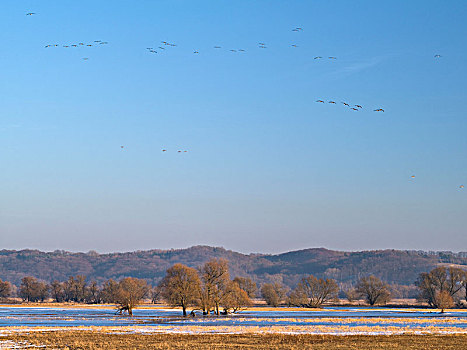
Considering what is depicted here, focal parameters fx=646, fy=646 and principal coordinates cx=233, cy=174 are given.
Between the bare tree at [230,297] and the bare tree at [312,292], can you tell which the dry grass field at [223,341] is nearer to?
the bare tree at [230,297]

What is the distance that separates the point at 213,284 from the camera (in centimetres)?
9756

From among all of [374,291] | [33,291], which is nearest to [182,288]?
[374,291]

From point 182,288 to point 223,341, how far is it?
1849 inches

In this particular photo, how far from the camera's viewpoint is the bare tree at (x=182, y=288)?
315 ft

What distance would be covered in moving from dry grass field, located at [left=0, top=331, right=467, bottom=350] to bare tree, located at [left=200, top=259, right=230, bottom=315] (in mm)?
40220

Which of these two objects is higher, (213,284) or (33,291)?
(33,291)

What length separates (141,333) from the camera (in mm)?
58000

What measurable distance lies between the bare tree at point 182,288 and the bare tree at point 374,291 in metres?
69.6

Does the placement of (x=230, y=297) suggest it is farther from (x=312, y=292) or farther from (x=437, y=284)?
(x=437, y=284)

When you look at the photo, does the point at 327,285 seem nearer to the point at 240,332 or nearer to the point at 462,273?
the point at 462,273

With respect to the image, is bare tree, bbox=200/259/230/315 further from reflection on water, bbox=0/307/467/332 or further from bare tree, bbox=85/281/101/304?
bare tree, bbox=85/281/101/304

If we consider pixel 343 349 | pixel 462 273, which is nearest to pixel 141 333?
pixel 343 349

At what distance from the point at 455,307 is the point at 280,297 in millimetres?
41350

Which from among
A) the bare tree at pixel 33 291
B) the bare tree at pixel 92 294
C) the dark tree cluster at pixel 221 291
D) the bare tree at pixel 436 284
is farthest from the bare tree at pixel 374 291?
the bare tree at pixel 33 291
